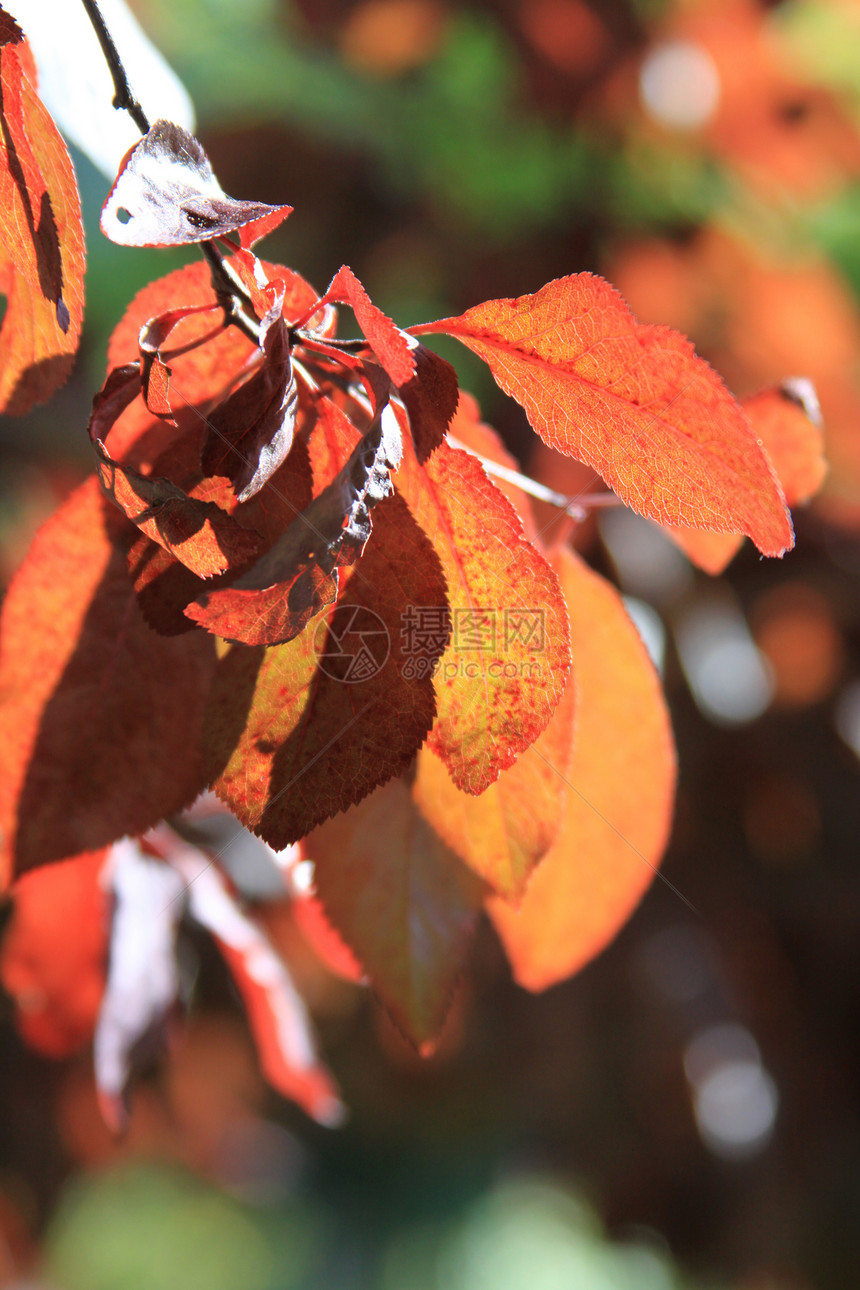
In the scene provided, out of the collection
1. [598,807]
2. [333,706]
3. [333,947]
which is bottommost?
[333,947]

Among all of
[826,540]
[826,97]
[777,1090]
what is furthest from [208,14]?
[777,1090]

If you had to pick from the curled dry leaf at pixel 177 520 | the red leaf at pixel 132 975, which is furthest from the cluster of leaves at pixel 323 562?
the red leaf at pixel 132 975

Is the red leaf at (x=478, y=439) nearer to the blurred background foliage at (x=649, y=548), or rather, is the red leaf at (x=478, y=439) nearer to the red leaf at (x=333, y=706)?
the red leaf at (x=333, y=706)

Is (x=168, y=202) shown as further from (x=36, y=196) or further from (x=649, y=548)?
(x=649, y=548)

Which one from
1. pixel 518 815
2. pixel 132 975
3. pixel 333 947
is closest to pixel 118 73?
pixel 518 815

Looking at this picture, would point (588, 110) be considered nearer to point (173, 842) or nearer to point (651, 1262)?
point (173, 842)
